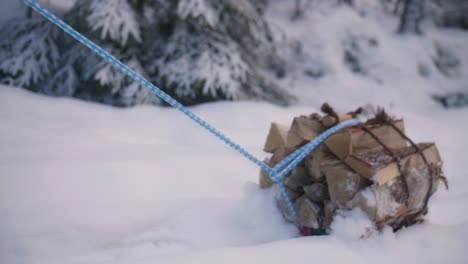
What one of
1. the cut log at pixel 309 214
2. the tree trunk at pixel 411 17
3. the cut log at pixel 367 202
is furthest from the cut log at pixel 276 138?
the tree trunk at pixel 411 17

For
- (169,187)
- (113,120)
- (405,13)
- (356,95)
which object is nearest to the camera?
(169,187)

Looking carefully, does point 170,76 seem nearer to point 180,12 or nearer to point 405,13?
→ point 180,12

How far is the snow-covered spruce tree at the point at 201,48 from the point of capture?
14.5 ft

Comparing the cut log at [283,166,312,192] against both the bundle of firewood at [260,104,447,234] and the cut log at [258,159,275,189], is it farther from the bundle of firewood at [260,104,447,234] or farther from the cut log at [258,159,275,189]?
the cut log at [258,159,275,189]

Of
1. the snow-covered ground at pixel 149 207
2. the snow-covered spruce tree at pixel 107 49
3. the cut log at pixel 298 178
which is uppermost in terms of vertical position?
the snow-covered spruce tree at pixel 107 49

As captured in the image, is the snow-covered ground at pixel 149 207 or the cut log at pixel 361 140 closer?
the snow-covered ground at pixel 149 207

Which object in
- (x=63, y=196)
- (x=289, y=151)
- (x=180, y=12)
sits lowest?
(x=63, y=196)

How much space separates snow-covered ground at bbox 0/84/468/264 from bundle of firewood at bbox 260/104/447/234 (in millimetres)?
98

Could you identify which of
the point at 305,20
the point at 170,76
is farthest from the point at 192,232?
the point at 305,20

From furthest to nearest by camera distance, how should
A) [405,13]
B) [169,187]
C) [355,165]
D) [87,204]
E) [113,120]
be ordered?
1. [405,13]
2. [113,120]
3. [169,187]
4. [87,204]
5. [355,165]

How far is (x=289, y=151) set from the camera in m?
2.03

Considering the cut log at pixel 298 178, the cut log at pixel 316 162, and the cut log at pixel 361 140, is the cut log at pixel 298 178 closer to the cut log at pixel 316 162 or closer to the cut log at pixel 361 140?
the cut log at pixel 316 162

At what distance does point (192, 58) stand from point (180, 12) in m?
0.60

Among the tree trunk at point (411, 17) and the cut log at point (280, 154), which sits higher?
the tree trunk at point (411, 17)
